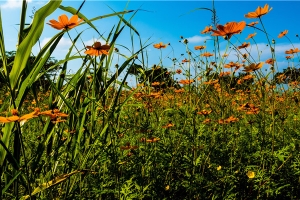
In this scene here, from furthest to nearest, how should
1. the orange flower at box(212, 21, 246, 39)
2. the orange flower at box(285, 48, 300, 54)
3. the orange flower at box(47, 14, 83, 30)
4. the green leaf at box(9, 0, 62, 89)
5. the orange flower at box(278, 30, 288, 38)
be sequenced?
1. the orange flower at box(285, 48, 300, 54)
2. the orange flower at box(278, 30, 288, 38)
3. the orange flower at box(212, 21, 246, 39)
4. the orange flower at box(47, 14, 83, 30)
5. the green leaf at box(9, 0, 62, 89)

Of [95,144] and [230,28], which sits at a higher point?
[230,28]

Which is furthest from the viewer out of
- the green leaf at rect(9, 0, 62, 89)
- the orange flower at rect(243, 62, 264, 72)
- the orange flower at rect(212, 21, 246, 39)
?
the orange flower at rect(243, 62, 264, 72)

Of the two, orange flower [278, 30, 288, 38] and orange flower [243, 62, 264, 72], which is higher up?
orange flower [278, 30, 288, 38]

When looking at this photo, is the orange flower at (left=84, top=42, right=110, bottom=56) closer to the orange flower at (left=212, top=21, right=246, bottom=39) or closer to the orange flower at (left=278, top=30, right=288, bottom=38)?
the orange flower at (left=212, top=21, right=246, bottom=39)

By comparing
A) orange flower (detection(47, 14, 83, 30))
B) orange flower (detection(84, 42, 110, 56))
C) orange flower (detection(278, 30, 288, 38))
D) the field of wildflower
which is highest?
orange flower (detection(278, 30, 288, 38))

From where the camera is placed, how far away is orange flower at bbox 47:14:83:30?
3.10ft

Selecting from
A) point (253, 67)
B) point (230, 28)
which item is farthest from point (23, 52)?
point (253, 67)

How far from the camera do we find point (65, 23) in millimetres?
949

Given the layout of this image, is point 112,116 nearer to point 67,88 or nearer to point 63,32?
point 67,88

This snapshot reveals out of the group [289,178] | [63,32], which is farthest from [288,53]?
[63,32]

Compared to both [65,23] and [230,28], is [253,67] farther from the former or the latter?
[65,23]

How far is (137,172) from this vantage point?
139cm

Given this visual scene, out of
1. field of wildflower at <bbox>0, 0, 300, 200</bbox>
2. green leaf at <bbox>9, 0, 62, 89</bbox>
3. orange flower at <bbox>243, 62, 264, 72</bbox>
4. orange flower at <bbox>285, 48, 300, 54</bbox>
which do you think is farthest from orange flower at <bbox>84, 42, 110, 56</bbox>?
orange flower at <bbox>285, 48, 300, 54</bbox>

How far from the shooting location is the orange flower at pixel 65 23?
94cm
